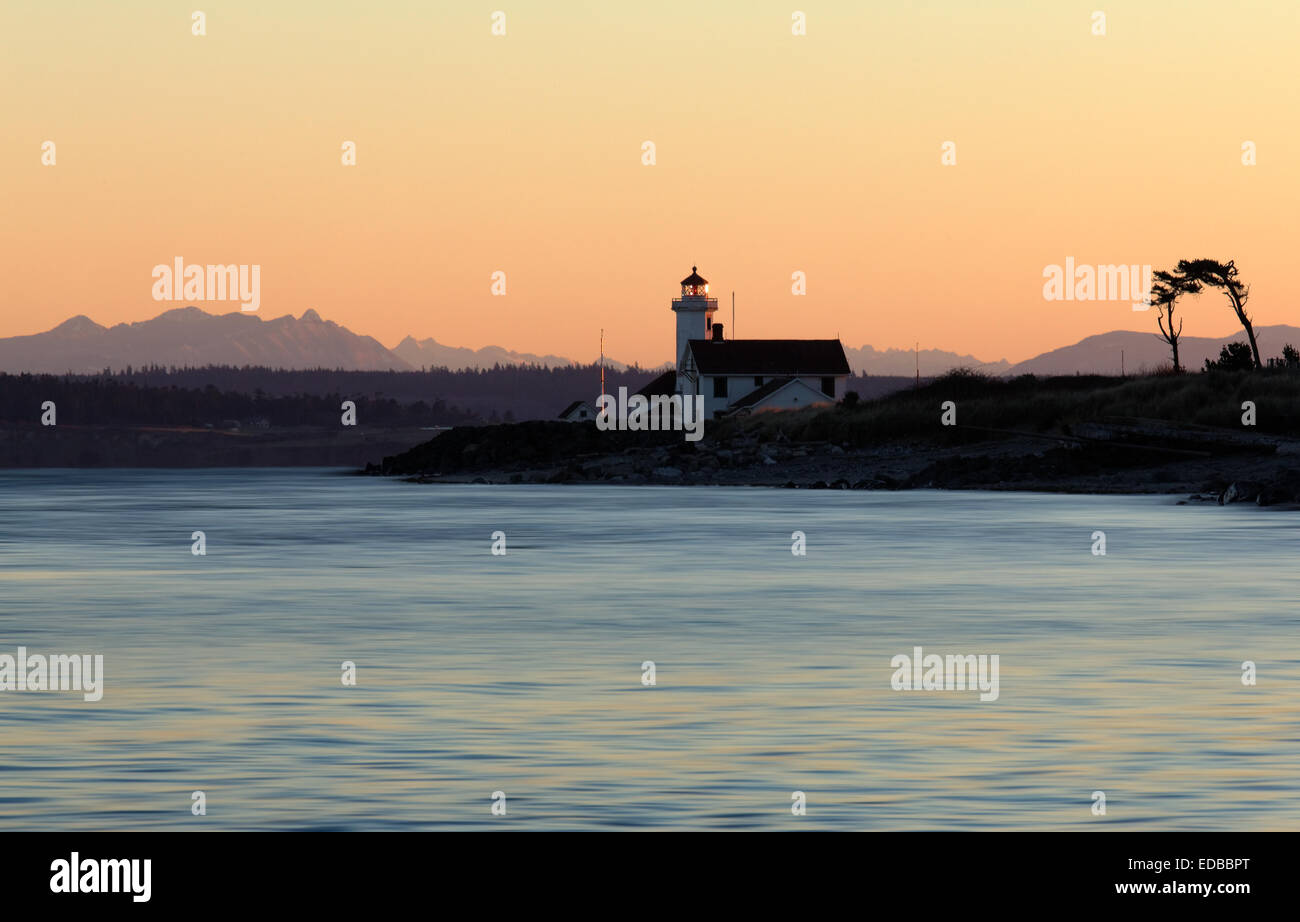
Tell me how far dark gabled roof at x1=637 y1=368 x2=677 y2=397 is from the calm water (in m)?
91.6

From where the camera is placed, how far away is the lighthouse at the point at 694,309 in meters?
126

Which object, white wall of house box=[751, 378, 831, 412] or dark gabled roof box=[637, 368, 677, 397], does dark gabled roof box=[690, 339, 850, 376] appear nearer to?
white wall of house box=[751, 378, 831, 412]

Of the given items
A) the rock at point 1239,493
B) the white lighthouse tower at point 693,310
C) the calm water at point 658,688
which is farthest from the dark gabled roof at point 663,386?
the calm water at point 658,688

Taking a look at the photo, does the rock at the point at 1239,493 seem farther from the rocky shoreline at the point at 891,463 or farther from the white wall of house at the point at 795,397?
the white wall of house at the point at 795,397

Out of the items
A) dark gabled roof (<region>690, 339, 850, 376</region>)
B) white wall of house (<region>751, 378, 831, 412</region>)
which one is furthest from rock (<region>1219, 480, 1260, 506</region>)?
dark gabled roof (<region>690, 339, 850, 376</region>)

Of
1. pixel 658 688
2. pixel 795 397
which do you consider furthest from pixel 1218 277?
pixel 658 688

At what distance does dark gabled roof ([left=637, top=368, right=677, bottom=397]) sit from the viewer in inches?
5188
